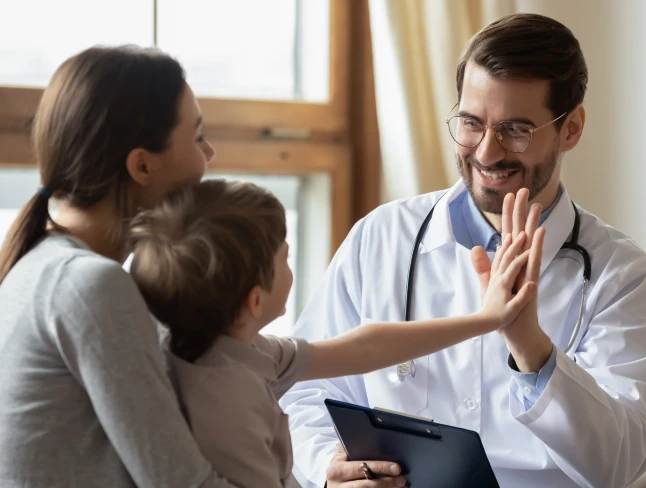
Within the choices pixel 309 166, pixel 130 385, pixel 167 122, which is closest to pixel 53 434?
pixel 130 385

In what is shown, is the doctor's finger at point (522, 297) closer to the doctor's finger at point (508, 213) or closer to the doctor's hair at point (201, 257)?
the doctor's finger at point (508, 213)

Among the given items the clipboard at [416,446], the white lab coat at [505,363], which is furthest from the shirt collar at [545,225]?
the clipboard at [416,446]

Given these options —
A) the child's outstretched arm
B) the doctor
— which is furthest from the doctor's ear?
the child's outstretched arm

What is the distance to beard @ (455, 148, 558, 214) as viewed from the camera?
5.63 ft

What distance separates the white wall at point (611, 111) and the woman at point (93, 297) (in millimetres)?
1515

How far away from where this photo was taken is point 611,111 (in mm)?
2316

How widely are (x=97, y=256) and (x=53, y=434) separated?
22cm

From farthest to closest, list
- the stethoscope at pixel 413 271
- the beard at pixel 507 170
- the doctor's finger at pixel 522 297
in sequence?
the beard at pixel 507 170, the stethoscope at pixel 413 271, the doctor's finger at pixel 522 297

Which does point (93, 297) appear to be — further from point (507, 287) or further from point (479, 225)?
point (479, 225)

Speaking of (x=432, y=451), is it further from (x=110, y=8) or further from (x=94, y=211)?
(x=110, y=8)

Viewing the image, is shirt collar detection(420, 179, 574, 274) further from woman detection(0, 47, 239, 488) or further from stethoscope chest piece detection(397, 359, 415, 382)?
woman detection(0, 47, 239, 488)

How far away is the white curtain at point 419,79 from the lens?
2.22 meters

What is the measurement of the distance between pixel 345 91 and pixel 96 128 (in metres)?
1.43

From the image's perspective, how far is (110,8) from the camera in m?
2.04
